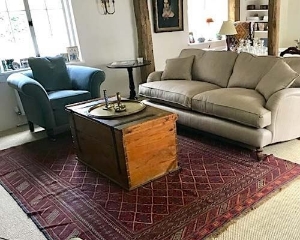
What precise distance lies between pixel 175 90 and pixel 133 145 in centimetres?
134

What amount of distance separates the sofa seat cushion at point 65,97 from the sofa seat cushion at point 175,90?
749mm

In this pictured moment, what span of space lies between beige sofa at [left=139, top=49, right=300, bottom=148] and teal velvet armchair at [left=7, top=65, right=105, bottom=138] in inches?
26.8

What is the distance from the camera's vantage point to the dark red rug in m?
2.02

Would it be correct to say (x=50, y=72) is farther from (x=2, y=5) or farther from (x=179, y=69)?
(x=179, y=69)

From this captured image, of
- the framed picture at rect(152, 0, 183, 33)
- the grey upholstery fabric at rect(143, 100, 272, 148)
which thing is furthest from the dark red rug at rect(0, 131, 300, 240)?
the framed picture at rect(152, 0, 183, 33)

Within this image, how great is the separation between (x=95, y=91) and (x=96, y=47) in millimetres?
1220

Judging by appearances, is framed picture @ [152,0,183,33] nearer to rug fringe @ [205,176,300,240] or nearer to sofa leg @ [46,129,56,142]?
sofa leg @ [46,129,56,142]

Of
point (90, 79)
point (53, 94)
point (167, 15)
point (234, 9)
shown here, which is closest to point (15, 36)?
point (53, 94)

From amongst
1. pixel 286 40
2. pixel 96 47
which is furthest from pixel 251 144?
pixel 286 40

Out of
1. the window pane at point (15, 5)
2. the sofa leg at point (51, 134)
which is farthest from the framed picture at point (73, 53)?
the sofa leg at point (51, 134)

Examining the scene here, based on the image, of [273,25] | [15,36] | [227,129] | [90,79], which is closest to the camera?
[227,129]

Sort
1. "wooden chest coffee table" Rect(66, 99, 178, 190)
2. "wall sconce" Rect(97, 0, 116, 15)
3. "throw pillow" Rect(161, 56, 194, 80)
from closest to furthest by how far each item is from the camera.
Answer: "wooden chest coffee table" Rect(66, 99, 178, 190), "throw pillow" Rect(161, 56, 194, 80), "wall sconce" Rect(97, 0, 116, 15)

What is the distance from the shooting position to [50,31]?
15.1ft

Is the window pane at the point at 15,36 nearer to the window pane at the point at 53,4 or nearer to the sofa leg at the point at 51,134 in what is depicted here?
the window pane at the point at 53,4
